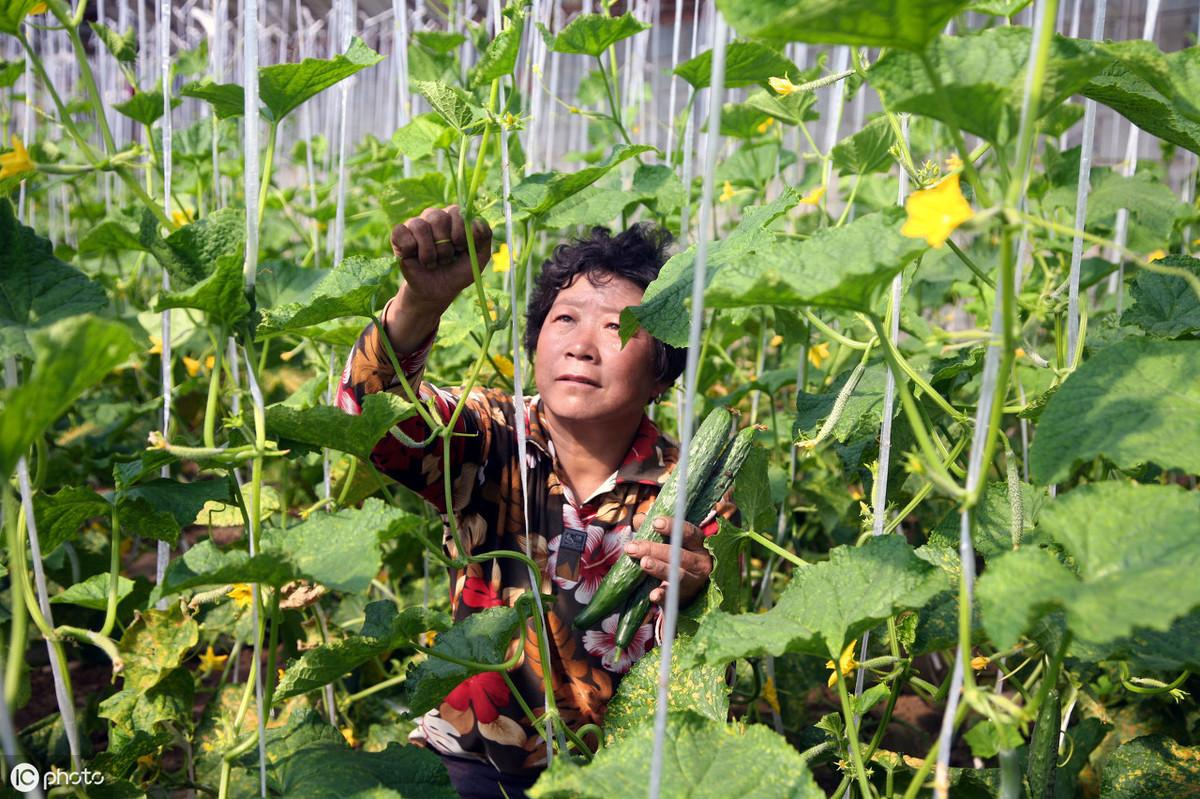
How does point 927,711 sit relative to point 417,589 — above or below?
below

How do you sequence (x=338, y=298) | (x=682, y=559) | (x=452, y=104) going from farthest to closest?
(x=682, y=559) → (x=452, y=104) → (x=338, y=298)

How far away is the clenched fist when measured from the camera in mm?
1141

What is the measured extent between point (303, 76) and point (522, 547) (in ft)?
2.35

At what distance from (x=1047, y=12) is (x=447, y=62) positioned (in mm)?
1468

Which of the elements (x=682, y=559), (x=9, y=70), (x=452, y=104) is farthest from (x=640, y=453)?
(x=9, y=70)

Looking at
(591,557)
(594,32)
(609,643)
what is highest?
(594,32)

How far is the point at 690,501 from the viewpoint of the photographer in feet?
4.30

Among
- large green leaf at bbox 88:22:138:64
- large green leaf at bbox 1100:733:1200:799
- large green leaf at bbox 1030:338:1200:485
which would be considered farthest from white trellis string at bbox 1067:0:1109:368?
large green leaf at bbox 88:22:138:64

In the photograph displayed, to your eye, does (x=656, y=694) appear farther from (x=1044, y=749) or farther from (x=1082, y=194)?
(x=1082, y=194)

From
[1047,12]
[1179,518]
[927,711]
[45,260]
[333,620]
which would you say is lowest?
[927,711]

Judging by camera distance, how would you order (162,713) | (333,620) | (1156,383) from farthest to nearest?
1. (333,620)
2. (162,713)
3. (1156,383)

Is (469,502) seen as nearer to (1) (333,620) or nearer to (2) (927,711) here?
(1) (333,620)

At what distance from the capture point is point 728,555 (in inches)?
46.6

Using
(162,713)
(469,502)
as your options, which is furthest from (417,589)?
(162,713)
